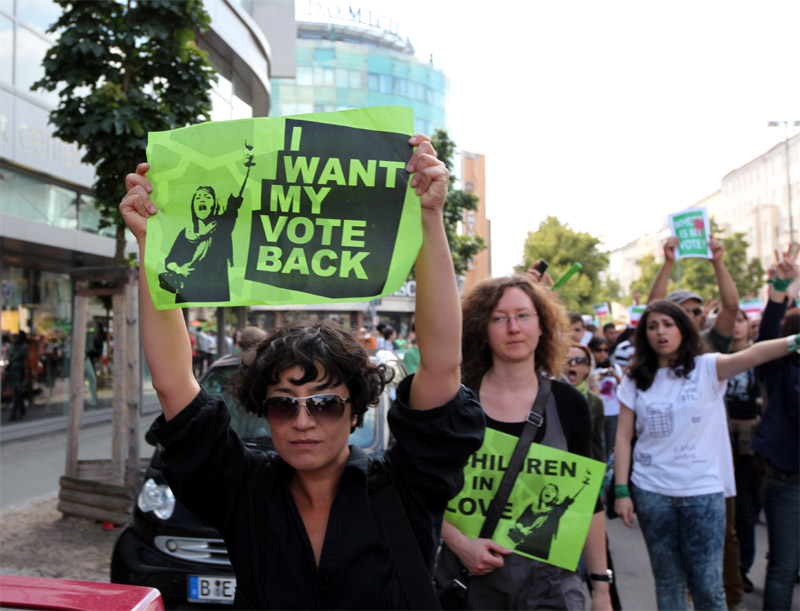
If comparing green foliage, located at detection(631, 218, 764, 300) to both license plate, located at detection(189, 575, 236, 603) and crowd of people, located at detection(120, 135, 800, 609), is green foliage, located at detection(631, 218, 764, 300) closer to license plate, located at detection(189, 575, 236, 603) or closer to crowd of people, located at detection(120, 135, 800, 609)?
crowd of people, located at detection(120, 135, 800, 609)

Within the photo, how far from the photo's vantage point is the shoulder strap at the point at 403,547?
1.64 meters

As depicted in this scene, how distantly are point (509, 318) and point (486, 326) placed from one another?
0.12m

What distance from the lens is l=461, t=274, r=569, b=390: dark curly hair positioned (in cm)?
291

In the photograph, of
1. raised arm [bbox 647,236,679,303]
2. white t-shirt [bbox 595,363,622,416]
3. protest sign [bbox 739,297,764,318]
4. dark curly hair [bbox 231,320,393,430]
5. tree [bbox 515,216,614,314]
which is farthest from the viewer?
tree [bbox 515,216,614,314]

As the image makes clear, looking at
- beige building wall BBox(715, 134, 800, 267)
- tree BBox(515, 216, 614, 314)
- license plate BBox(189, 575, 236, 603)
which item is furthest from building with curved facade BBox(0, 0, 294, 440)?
beige building wall BBox(715, 134, 800, 267)

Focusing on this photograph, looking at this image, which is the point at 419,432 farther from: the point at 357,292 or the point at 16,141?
the point at 16,141

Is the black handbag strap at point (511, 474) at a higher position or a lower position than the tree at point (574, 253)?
lower

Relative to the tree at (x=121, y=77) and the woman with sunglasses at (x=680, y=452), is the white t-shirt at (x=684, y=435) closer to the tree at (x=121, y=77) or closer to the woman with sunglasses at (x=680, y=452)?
the woman with sunglasses at (x=680, y=452)

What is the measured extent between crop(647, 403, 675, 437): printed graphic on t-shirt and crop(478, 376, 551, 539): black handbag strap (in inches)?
50.7

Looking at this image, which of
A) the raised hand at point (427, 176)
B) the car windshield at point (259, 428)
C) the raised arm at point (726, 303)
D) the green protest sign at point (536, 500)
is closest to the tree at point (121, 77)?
the car windshield at point (259, 428)

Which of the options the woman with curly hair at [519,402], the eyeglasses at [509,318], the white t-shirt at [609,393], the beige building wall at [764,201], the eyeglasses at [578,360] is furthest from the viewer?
the beige building wall at [764,201]

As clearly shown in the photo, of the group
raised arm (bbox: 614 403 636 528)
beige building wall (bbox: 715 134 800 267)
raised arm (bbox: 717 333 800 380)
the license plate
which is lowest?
the license plate

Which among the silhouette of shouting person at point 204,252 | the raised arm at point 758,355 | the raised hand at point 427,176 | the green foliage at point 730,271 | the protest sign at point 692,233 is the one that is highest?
the green foliage at point 730,271

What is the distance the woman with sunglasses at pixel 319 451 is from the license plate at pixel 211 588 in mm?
2463
